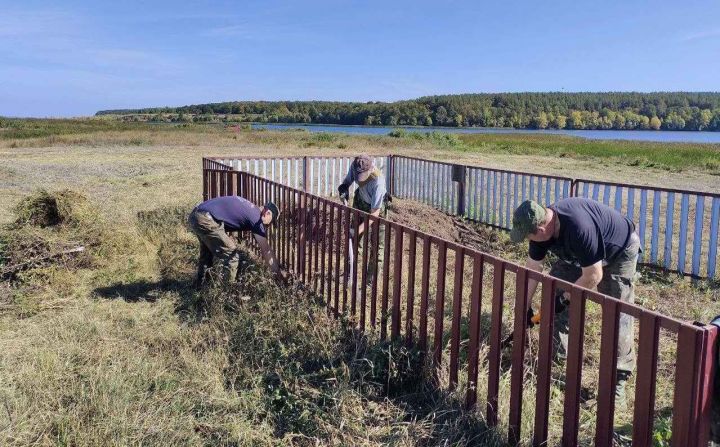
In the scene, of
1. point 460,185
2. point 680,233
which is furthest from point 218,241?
point 460,185

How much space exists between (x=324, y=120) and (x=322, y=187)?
117m

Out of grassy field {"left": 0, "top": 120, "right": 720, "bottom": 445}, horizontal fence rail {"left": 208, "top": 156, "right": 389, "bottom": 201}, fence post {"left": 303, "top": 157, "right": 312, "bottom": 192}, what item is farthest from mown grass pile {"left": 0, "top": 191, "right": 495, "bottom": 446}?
fence post {"left": 303, "top": 157, "right": 312, "bottom": 192}

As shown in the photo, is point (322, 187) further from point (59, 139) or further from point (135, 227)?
point (59, 139)

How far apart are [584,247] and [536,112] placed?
128 meters

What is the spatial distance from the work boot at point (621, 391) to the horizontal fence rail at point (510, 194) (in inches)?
161

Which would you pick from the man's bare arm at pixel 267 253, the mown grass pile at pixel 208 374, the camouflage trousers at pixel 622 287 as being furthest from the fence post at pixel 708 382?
the man's bare arm at pixel 267 253

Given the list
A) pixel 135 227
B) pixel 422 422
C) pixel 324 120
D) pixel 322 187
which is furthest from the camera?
pixel 324 120

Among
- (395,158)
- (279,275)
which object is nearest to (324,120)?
(395,158)

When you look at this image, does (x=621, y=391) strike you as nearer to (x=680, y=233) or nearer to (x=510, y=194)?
(x=680, y=233)

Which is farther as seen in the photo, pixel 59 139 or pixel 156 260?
pixel 59 139

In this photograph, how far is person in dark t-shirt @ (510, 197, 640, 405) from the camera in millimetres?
3691

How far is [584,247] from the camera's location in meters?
3.70

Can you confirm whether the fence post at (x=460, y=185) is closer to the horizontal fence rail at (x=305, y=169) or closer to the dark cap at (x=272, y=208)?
the horizontal fence rail at (x=305, y=169)

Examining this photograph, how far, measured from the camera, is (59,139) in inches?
1564
